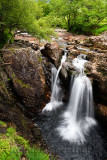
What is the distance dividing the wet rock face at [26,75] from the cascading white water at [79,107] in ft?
10.6

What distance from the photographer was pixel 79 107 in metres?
11.0

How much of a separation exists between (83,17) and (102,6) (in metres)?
4.15

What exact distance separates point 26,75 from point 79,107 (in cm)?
613

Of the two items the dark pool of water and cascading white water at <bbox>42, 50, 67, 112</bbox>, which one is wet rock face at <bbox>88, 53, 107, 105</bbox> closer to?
the dark pool of water

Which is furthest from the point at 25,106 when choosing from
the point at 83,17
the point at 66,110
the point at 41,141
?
the point at 83,17

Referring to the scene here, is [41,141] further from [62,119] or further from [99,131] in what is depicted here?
[99,131]

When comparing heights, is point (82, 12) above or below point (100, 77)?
above

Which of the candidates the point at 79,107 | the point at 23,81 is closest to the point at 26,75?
the point at 23,81

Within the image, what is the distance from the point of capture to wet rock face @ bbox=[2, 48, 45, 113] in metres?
8.79

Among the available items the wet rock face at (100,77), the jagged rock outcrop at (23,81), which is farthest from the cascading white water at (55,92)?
the wet rock face at (100,77)

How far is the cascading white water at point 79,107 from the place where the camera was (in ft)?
31.2

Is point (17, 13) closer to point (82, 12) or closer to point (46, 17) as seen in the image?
point (46, 17)

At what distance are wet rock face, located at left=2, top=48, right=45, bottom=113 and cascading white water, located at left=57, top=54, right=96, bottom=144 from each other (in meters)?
3.22

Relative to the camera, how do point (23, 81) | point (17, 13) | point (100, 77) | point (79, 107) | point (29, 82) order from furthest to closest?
point (79, 107) → point (100, 77) → point (29, 82) → point (23, 81) → point (17, 13)
